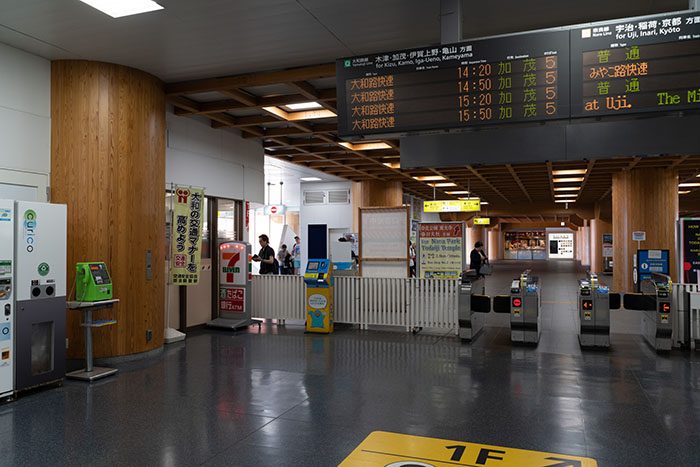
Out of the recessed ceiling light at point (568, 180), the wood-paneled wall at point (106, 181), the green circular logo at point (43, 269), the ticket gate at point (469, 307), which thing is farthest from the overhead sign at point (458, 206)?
the green circular logo at point (43, 269)

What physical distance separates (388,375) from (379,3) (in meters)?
3.92

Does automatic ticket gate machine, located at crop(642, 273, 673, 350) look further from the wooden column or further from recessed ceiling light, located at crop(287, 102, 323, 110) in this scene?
Result: the wooden column

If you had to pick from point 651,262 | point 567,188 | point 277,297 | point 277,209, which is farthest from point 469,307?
point 567,188

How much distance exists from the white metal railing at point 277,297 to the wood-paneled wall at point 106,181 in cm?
294

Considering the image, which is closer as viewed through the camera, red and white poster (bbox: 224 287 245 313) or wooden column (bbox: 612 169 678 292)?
red and white poster (bbox: 224 287 245 313)

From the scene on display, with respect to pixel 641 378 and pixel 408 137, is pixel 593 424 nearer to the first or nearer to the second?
pixel 641 378

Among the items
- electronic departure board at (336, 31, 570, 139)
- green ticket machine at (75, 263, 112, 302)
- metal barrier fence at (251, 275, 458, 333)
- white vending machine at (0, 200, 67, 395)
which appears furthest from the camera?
metal barrier fence at (251, 275, 458, 333)

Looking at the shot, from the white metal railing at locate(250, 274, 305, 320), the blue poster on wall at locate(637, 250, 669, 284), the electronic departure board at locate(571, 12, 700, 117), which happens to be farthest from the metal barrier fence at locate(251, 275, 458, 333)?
the blue poster on wall at locate(637, 250, 669, 284)

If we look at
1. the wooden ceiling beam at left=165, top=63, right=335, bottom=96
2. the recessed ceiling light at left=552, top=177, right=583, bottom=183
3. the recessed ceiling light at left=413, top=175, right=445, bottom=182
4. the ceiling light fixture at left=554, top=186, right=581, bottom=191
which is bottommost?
the recessed ceiling light at left=552, top=177, right=583, bottom=183

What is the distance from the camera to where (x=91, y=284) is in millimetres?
5891

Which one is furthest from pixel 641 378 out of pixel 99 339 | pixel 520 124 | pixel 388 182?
pixel 388 182

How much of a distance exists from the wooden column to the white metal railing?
9125mm

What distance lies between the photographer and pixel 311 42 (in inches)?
235

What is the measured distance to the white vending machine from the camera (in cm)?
520
